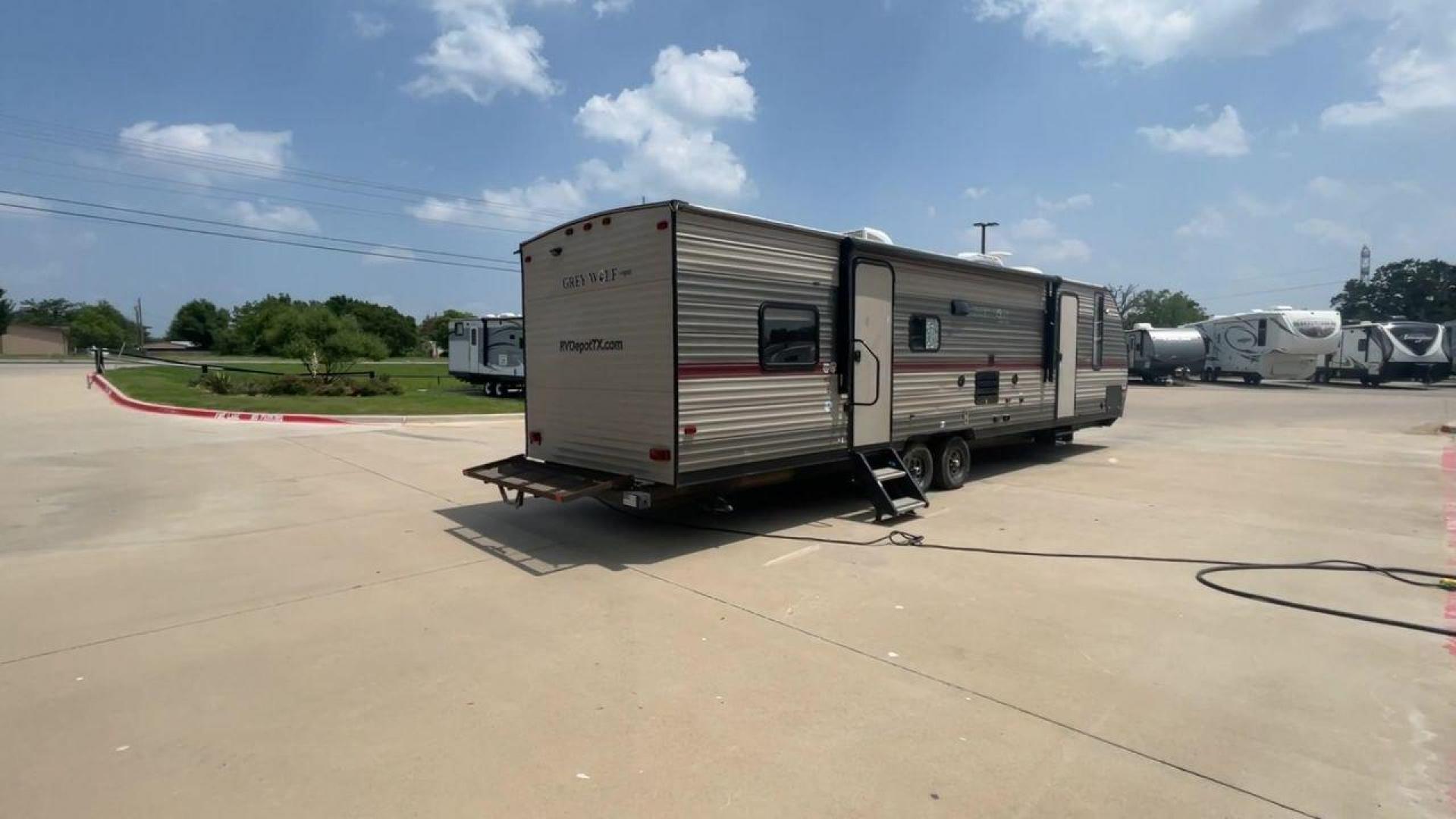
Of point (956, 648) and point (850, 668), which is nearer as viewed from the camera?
point (850, 668)

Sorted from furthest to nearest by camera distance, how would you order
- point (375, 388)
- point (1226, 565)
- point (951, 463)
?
point (375, 388)
point (951, 463)
point (1226, 565)

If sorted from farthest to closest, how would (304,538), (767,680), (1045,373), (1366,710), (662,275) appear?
(1045,373)
(304,538)
(662,275)
(767,680)
(1366,710)

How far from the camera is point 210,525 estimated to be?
25.7 ft

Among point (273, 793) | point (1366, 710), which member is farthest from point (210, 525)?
point (1366, 710)

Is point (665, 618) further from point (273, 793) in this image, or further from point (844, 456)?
point (844, 456)

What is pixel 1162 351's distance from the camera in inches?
1483

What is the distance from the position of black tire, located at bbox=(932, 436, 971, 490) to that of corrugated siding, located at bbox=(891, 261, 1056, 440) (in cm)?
28

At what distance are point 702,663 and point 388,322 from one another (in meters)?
107

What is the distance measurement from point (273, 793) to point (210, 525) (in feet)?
19.4

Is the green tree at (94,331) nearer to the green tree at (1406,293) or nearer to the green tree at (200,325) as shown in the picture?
the green tree at (200,325)

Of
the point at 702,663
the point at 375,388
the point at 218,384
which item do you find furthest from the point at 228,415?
the point at 702,663

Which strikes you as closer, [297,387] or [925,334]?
[925,334]

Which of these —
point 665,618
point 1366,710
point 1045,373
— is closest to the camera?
point 1366,710

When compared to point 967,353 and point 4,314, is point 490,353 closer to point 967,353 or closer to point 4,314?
point 967,353
